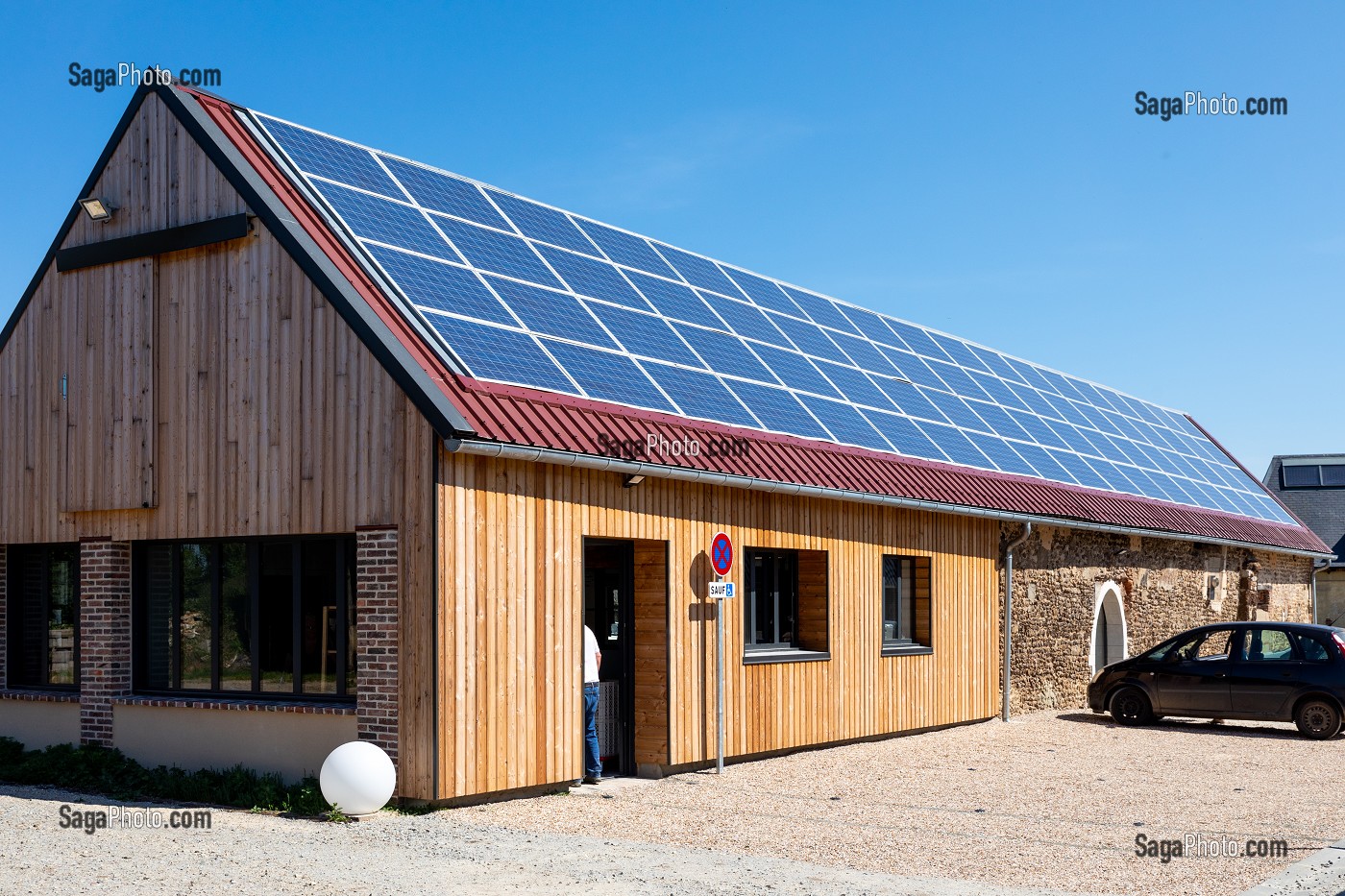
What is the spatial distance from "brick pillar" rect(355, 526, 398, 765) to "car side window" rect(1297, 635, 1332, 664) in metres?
12.5

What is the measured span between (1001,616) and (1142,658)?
202cm

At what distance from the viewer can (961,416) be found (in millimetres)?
22078

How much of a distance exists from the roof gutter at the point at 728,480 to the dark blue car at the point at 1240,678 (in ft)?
8.05

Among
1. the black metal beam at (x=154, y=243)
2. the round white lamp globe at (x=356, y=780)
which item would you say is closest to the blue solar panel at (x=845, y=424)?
the black metal beam at (x=154, y=243)

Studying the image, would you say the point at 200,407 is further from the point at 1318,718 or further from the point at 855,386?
the point at 1318,718

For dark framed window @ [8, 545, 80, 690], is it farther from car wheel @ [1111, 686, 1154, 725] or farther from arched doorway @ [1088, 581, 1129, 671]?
arched doorway @ [1088, 581, 1129, 671]

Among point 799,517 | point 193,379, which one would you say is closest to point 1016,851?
point 799,517

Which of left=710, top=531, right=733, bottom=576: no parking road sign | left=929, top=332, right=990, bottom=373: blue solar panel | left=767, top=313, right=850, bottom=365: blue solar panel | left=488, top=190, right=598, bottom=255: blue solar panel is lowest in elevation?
left=710, top=531, right=733, bottom=576: no parking road sign

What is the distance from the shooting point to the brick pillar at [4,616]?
51.4ft

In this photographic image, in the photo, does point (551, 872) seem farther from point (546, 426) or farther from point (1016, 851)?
point (546, 426)

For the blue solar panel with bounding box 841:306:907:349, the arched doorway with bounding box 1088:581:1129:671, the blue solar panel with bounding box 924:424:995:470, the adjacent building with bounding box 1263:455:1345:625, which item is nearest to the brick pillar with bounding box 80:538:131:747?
the blue solar panel with bounding box 924:424:995:470

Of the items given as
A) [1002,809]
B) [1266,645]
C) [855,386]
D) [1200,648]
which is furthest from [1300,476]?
[1002,809]

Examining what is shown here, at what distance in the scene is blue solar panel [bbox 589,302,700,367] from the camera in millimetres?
15391

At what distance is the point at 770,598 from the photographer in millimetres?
16047
